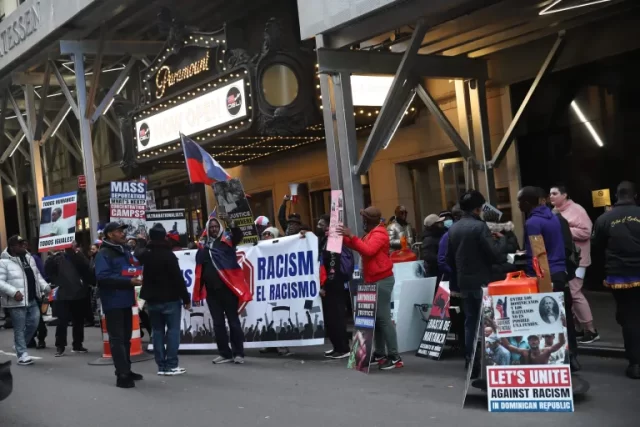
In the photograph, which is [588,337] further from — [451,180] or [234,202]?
[451,180]

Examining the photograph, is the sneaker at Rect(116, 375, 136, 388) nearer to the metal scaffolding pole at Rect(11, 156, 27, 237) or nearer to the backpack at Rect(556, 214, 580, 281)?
the backpack at Rect(556, 214, 580, 281)

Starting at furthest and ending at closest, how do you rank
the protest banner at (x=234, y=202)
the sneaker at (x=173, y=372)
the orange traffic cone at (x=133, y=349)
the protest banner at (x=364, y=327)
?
the orange traffic cone at (x=133, y=349) → the protest banner at (x=234, y=202) → the sneaker at (x=173, y=372) → the protest banner at (x=364, y=327)

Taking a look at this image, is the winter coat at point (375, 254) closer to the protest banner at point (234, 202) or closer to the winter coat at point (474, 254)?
the winter coat at point (474, 254)

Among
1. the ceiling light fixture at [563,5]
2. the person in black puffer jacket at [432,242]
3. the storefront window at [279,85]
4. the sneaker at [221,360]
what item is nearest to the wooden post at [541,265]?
the person in black puffer jacket at [432,242]

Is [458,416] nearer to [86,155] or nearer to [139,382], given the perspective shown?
[139,382]

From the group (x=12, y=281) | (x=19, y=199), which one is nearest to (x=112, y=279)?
(x=12, y=281)

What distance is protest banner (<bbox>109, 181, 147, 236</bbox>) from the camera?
1556cm

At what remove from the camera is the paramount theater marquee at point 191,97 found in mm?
16766

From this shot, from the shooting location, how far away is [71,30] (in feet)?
64.9

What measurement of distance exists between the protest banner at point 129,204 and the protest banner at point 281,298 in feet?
14.2

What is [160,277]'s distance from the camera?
9914 mm

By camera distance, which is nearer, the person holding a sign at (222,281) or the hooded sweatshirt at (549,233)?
the hooded sweatshirt at (549,233)

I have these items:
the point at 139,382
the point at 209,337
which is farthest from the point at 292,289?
the point at 139,382

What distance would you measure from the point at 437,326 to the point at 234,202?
327 centimetres
